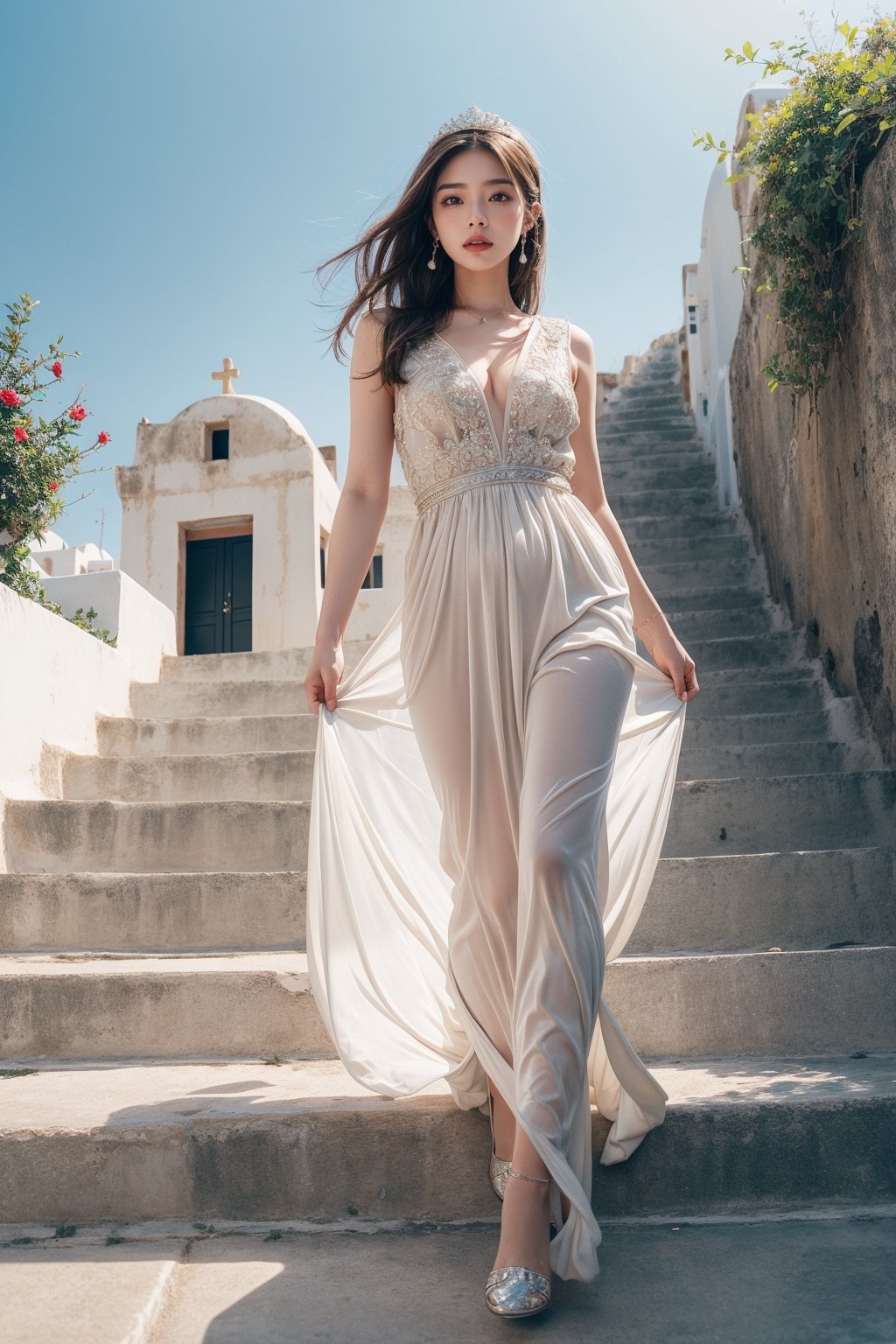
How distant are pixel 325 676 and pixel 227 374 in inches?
532

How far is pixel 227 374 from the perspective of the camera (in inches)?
592

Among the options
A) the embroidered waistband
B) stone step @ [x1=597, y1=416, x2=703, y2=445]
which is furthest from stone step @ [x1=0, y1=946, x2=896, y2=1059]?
stone step @ [x1=597, y1=416, x2=703, y2=445]

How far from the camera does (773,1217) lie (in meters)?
2.07

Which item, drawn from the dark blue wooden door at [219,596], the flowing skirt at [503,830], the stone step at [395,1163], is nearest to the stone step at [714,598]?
the flowing skirt at [503,830]

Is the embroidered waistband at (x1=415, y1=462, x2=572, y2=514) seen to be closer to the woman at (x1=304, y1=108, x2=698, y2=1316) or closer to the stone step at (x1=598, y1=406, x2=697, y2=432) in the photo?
the woman at (x1=304, y1=108, x2=698, y2=1316)

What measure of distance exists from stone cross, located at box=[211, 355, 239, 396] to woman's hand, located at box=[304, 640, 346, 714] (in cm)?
1321

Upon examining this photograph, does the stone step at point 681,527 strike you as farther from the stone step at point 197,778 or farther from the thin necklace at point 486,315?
the thin necklace at point 486,315

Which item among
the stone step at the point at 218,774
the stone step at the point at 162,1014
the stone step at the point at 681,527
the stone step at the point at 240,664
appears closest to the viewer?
the stone step at the point at 162,1014

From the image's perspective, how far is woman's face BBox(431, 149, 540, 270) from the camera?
2.38 meters

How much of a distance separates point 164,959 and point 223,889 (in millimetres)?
289

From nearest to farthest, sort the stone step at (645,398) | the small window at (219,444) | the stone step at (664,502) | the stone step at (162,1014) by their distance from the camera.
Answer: the stone step at (162,1014), the stone step at (664,502), the small window at (219,444), the stone step at (645,398)

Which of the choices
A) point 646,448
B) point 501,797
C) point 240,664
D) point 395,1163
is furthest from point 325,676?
point 646,448

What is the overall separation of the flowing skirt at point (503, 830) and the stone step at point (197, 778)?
5.83ft

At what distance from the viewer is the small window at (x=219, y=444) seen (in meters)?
14.3
